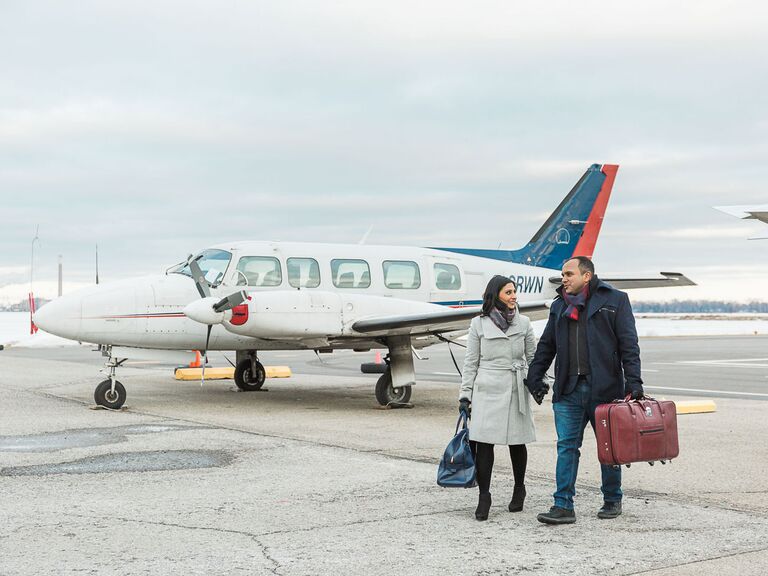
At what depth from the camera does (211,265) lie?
1528cm

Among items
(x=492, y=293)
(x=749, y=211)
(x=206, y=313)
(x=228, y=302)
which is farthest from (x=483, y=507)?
(x=206, y=313)

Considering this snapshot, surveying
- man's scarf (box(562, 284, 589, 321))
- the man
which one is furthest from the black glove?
man's scarf (box(562, 284, 589, 321))

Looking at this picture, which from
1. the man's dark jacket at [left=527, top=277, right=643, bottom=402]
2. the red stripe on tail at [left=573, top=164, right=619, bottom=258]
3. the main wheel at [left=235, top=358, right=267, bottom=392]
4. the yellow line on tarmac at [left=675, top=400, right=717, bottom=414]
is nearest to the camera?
the man's dark jacket at [left=527, top=277, right=643, bottom=402]

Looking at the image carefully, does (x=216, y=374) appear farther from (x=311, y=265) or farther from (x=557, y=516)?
(x=557, y=516)

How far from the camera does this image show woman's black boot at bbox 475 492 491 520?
266 inches

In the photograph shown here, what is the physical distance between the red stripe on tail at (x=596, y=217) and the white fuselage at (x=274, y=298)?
4084mm

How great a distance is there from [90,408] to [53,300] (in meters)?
1.83

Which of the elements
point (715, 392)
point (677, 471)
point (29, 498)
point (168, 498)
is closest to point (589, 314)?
point (677, 471)

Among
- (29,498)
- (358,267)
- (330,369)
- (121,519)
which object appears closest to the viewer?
(121,519)

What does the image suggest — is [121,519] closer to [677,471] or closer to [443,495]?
[443,495]

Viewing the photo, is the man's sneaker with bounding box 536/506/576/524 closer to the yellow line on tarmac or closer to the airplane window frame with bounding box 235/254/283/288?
the yellow line on tarmac

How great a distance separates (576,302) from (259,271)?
9194 millimetres

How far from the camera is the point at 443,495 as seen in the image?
764 cm

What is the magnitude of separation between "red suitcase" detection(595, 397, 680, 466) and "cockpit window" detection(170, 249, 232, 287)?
953 cm
